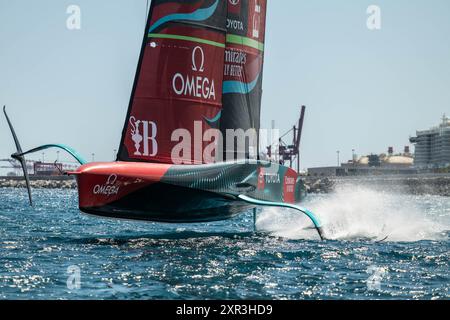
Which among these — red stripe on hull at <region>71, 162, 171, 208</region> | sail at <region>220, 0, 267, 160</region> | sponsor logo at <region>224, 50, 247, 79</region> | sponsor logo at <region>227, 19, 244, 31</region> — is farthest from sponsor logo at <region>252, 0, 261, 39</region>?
red stripe on hull at <region>71, 162, 171, 208</region>

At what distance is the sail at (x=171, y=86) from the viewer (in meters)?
15.2

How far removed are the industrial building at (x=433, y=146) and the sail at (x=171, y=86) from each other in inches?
5302

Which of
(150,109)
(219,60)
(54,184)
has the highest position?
(219,60)

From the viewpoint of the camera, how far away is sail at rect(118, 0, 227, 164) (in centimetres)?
1524

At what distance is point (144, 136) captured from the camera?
15.2 metres

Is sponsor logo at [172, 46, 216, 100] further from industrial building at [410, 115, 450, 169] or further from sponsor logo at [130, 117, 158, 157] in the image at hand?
industrial building at [410, 115, 450, 169]

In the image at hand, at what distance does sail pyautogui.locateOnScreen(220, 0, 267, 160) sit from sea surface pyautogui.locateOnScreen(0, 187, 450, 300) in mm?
3225

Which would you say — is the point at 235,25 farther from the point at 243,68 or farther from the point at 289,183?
the point at 289,183

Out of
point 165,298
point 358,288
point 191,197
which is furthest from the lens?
point 191,197

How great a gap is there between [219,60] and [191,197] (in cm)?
392

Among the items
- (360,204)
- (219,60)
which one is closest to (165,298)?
(219,60)

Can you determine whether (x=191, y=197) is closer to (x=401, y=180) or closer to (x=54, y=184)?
(x=401, y=180)

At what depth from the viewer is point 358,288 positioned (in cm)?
970
